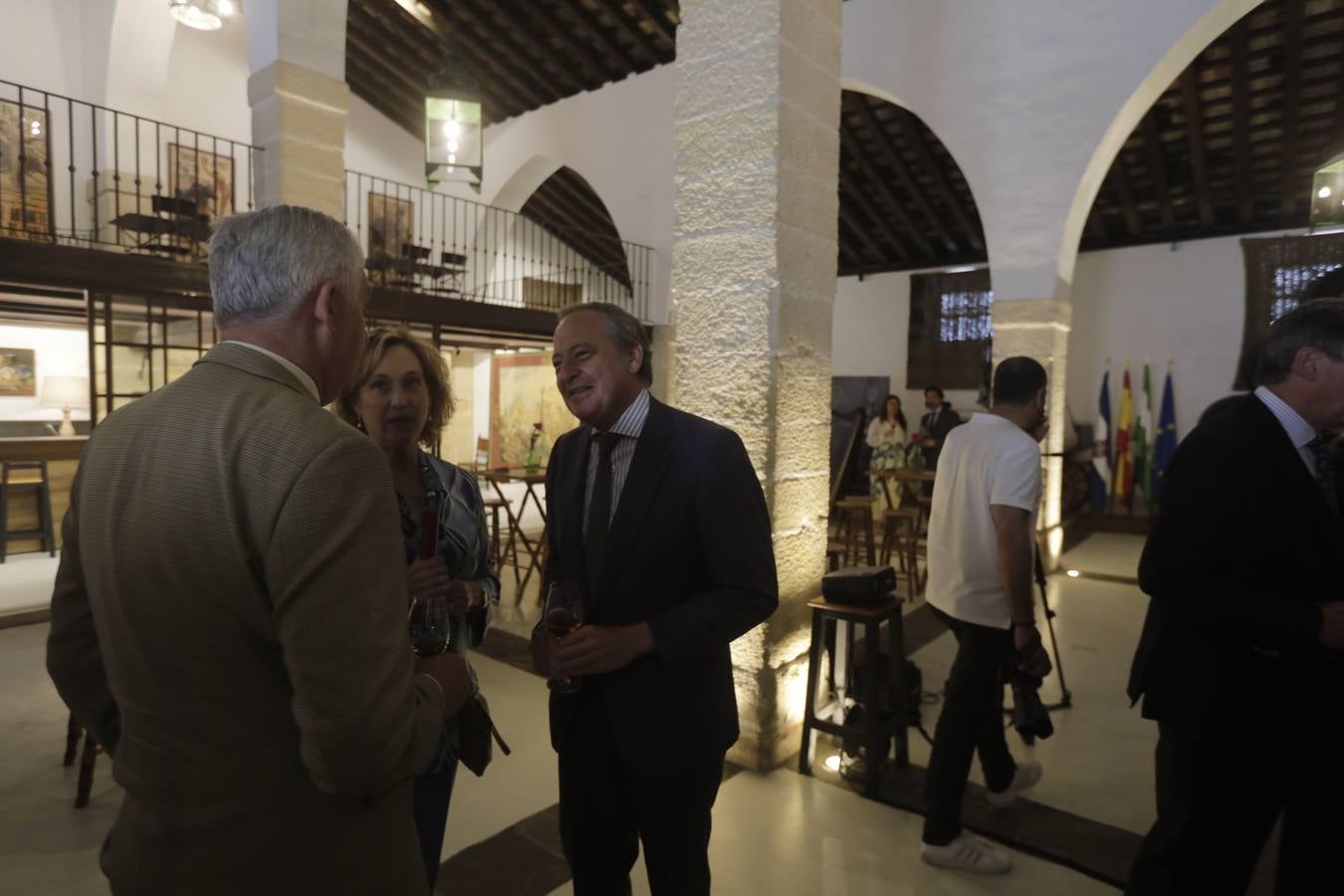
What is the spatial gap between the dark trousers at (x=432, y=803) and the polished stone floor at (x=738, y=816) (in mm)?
846

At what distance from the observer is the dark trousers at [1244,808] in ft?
5.58

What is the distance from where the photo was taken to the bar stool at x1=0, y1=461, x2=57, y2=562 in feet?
23.9

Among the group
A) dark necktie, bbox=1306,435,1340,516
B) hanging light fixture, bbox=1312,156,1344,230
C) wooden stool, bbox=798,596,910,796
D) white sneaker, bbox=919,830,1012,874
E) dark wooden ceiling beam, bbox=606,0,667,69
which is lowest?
white sneaker, bbox=919,830,1012,874

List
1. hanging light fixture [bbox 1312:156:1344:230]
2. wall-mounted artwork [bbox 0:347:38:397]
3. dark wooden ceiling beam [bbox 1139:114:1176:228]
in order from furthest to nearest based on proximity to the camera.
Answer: wall-mounted artwork [bbox 0:347:38:397] → dark wooden ceiling beam [bbox 1139:114:1176:228] → hanging light fixture [bbox 1312:156:1344:230]

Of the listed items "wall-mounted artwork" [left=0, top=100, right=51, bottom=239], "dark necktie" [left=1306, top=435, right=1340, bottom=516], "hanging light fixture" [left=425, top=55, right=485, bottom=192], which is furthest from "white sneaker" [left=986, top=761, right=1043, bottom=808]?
"wall-mounted artwork" [left=0, top=100, right=51, bottom=239]

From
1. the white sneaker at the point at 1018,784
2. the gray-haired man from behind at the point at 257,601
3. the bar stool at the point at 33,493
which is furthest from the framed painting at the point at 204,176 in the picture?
the white sneaker at the point at 1018,784

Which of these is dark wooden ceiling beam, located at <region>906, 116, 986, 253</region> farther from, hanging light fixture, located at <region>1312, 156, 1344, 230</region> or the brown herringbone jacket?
the brown herringbone jacket

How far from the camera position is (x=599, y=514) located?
1705mm

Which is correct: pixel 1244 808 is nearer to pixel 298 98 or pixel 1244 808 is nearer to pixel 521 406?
pixel 298 98

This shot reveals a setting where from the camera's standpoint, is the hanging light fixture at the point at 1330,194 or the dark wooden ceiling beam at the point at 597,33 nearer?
the hanging light fixture at the point at 1330,194

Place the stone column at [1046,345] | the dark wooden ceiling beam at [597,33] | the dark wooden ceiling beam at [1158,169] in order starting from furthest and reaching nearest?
the dark wooden ceiling beam at [597,33] → the dark wooden ceiling beam at [1158,169] → the stone column at [1046,345]

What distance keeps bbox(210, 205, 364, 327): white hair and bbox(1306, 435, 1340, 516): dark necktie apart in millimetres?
2172

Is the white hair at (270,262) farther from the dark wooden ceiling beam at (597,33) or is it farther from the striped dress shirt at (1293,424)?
the dark wooden ceiling beam at (597,33)

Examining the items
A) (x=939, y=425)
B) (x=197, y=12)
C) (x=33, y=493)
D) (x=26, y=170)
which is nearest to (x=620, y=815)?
(x=939, y=425)
